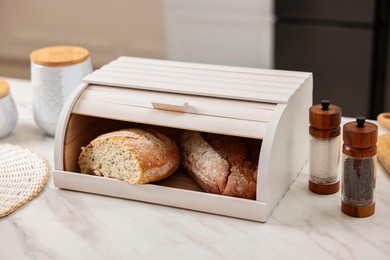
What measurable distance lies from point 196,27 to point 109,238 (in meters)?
2.13

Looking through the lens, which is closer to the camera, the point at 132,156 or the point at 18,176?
the point at 132,156

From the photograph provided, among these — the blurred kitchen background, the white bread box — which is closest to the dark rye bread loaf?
the white bread box

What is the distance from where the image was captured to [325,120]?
1395 millimetres

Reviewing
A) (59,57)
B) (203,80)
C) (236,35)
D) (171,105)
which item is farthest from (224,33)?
(171,105)

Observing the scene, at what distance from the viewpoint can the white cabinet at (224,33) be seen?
3242 mm

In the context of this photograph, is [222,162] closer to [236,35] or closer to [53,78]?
[53,78]

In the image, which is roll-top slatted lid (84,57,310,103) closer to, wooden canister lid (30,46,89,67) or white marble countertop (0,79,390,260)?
wooden canister lid (30,46,89,67)

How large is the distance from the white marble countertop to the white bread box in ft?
0.10

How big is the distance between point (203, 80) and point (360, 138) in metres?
0.41

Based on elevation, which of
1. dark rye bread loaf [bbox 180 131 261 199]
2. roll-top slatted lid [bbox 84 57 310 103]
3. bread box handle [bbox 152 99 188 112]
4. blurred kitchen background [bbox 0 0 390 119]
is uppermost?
roll-top slatted lid [bbox 84 57 310 103]

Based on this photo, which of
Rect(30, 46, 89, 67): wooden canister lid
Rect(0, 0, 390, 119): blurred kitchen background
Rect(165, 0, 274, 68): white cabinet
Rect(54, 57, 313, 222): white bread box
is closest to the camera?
Rect(54, 57, 313, 222): white bread box

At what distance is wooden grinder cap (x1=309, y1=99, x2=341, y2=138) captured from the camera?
1.39m

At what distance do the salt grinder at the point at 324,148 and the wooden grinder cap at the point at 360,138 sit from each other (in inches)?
2.9

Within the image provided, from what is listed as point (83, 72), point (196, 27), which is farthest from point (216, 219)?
Result: point (196, 27)
